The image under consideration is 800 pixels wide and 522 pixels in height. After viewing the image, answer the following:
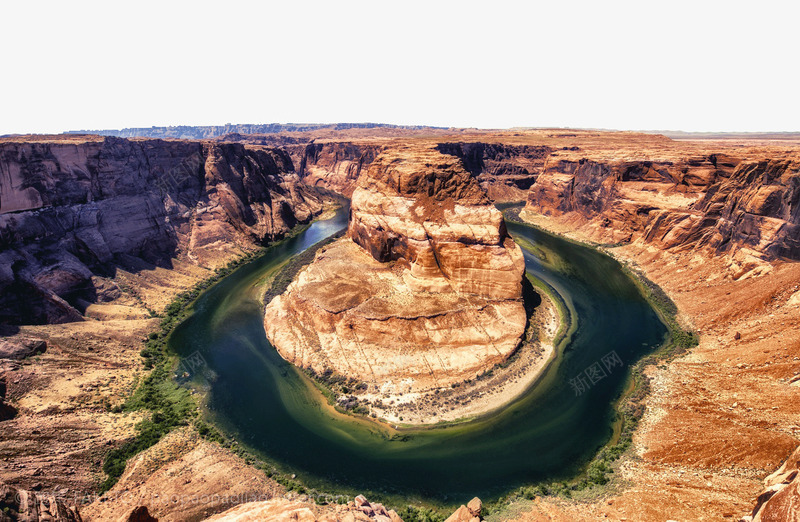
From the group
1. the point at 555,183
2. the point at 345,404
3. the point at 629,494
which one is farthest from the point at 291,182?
the point at 629,494

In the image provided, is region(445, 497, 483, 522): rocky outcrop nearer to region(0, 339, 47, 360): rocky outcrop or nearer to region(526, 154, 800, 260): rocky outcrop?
region(0, 339, 47, 360): rocky outcrop

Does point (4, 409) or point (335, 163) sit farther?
point (335, 163)

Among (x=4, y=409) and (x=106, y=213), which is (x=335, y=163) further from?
(x=4, y=409)

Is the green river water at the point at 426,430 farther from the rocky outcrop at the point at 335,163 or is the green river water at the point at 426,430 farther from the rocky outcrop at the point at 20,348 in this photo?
the rocky outcrop at the point at 335,163

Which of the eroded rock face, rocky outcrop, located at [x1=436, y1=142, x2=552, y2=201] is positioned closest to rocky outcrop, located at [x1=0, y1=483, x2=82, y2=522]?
the eroded rock face

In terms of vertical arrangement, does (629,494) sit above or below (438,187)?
below

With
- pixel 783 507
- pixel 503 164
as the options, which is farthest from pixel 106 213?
pixel 503 164

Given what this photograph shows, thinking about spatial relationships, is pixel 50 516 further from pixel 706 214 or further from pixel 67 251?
pixel 706 214
